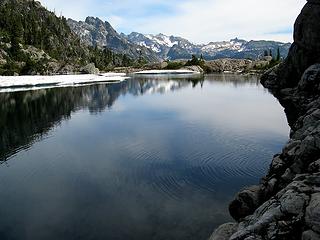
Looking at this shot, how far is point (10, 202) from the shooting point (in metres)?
26.7

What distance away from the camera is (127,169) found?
112 feet

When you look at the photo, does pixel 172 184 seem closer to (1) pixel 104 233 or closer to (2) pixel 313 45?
(1) pixel 104 233

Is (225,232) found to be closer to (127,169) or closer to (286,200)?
(286,200)

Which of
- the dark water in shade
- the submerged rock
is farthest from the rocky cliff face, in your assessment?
the dark water in shade

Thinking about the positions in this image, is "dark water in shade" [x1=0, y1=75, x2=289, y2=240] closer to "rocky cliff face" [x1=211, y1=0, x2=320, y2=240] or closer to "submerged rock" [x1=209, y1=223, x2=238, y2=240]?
"submerged rock" [x1=209, y1=223, x2=238, y2=240]

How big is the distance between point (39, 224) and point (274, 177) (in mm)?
15847

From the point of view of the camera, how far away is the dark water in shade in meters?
23.1

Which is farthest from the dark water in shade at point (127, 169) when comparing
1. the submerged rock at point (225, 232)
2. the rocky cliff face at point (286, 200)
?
the rocky cliff face at point (286, 200)

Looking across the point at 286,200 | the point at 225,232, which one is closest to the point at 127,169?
the point at 225,232

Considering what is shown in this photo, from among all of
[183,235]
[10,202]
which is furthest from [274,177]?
[10,202]

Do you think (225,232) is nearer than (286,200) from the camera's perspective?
No

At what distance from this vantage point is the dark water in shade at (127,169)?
2311 centimetres

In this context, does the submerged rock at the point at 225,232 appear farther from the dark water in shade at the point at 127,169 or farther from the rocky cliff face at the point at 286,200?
the dark water in shade at the point at 127,169

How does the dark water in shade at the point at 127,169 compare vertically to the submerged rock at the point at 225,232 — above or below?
below
